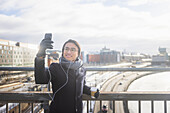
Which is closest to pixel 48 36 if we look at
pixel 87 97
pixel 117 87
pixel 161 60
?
pixel 87 97

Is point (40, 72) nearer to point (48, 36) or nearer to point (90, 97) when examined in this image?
point (48, 36)

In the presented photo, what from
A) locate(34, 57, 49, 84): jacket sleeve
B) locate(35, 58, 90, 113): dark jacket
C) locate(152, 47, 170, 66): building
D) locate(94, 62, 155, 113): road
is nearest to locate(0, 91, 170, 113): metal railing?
locate(35, 58, 90, 113): dark jacket

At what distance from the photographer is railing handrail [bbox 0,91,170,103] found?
179cm

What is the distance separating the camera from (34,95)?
183 centimetres

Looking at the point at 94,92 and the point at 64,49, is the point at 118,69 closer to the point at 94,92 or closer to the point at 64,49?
the point at 94,92

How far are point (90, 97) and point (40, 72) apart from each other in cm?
82

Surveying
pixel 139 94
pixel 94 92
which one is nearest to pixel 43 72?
pixel 94 92

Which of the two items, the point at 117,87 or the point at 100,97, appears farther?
the point at 117,87

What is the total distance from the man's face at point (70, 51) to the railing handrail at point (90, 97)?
2.15ft

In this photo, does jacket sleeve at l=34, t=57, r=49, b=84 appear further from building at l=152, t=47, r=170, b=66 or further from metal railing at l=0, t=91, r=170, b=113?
building at l=152, t=47, r=170, b=66

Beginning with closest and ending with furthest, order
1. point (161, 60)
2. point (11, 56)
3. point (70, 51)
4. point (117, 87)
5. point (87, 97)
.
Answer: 1. point (70, 51)
2. point (87, 97)
3. point (11, 56)
4. point (161, 60)
5. point (117, 87)

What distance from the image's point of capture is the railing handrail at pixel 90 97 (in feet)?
5.86

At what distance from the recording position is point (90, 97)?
179cm

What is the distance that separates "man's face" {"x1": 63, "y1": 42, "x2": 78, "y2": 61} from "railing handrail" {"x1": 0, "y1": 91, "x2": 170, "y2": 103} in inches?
25.8
